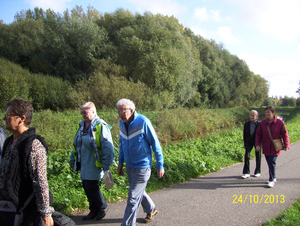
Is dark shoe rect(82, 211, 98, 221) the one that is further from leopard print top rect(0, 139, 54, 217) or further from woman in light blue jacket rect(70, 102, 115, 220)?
leopard print top rect(0, 139, 54, 217)

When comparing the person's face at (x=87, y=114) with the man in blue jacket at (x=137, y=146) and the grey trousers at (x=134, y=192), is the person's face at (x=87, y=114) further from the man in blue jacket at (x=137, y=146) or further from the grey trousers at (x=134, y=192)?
the grey trousers at (x=134, y=192)

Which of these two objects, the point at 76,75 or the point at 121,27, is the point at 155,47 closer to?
the point at 121,27

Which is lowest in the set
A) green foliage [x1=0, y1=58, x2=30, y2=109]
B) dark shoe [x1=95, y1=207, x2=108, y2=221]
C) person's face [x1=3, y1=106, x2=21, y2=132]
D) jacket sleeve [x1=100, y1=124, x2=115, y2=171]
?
dark shoe [x1=95, y1=207, x2=108, y2=221]

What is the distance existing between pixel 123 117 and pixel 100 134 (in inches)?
23.2

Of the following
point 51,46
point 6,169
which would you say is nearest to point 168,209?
point 6,169

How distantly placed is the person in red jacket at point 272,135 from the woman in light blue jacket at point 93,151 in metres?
4.45

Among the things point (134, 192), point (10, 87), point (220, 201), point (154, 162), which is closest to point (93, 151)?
point (134, 192)

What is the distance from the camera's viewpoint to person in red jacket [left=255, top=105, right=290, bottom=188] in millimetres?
6391

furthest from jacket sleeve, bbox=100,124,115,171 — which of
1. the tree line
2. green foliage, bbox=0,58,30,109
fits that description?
green foliage, bbox=0,58,30,109

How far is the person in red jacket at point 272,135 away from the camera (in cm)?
639

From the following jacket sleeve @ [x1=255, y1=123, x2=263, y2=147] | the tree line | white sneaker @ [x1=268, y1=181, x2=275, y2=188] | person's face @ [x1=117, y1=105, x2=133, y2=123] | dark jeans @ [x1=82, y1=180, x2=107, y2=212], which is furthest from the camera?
the tree line

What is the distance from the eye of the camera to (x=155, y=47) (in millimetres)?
22250
